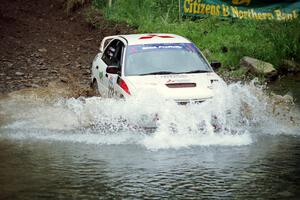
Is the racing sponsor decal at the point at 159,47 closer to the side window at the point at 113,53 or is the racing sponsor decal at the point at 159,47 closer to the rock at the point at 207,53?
the side window at the point at 113,53

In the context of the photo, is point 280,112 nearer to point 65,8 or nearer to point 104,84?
point 104,84

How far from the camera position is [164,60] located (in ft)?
41.3

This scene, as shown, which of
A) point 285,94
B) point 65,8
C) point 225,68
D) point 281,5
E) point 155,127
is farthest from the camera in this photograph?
point 65,8

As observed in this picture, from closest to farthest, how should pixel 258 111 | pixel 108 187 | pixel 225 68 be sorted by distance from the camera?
1. pixel 108 187
2. pixel 258 111
3. pixel 225 68

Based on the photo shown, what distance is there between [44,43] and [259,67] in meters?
7.03

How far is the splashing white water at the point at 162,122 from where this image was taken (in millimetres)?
10945

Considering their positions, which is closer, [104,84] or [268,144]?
[268,144]

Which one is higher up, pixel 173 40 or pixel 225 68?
pixel 173 40

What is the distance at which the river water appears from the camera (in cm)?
856

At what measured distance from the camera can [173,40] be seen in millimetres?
13250

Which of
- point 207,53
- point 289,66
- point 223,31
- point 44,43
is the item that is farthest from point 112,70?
point 223,31

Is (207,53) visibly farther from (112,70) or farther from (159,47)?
(112,70)

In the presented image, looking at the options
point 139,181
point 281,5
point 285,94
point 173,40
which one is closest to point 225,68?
point 285,94

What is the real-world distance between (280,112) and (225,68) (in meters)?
6.17
